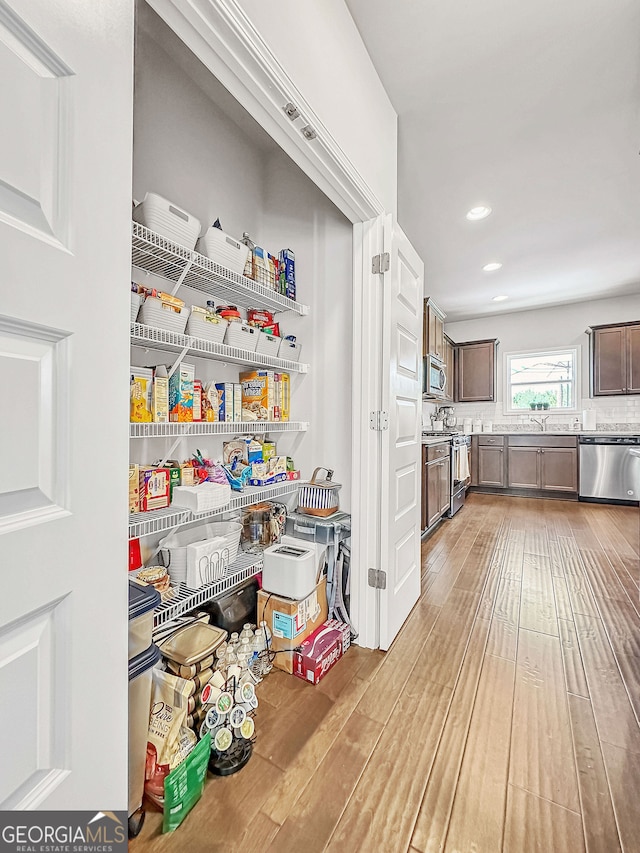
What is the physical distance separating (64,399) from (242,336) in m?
1.22

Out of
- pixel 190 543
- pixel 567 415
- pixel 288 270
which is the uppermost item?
pixel 288 270

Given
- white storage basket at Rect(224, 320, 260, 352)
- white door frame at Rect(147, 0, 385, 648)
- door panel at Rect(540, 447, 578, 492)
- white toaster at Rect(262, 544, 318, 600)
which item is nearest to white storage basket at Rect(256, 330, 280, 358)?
white storage basket at Rect(224, 320, 260, 352)

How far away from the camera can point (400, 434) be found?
1.98 m

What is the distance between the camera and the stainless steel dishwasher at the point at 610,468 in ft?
15.3

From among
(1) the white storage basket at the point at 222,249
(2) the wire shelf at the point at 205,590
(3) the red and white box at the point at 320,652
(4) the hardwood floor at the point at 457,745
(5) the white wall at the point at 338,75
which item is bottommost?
(4) the hardwood floor at the point at 457,745

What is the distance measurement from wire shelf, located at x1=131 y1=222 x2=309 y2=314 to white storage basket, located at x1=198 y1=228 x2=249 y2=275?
0.16 ft

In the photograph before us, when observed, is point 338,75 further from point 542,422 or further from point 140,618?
point 542,422

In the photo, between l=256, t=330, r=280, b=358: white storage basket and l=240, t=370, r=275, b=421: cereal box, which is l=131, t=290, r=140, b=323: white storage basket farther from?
l=240, t=370, r=275, b=421: cereal box

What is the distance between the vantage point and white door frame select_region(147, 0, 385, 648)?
3.06 ft

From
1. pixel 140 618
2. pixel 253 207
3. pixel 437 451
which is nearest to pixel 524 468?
pixel 437 451

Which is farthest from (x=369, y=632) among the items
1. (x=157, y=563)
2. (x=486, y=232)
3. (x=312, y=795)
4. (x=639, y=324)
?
(x=639, y=324)

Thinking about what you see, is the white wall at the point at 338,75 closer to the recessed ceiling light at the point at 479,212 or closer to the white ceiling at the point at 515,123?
the white ceiling at the point at 515,123

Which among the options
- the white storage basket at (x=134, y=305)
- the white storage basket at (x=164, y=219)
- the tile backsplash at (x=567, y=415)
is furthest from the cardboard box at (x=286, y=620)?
the tile backsplash at (x=567, y=415)

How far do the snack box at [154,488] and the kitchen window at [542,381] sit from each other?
571cm
